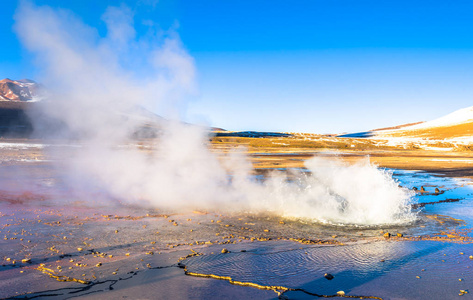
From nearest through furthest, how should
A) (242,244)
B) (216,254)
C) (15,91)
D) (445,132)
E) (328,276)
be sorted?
(328,276), (216,254), (242,244), (445,132), (15,91)

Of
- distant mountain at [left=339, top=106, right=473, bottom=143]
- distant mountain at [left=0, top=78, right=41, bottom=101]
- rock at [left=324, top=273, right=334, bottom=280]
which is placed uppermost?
distant mountain at [left=0, top=78, right=41, bottom=101]

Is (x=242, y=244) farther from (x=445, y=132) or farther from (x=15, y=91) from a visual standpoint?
(x=15, y=91)

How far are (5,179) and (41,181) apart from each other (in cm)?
212

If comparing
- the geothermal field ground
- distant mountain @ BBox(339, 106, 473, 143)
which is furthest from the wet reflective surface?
distant mountain @ BBox(339, 106, 473, 143)

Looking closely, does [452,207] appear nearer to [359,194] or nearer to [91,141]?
[359,194]

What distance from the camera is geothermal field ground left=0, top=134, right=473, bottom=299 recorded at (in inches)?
203

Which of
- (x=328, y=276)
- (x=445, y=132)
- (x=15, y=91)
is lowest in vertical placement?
(x=328, y=276)

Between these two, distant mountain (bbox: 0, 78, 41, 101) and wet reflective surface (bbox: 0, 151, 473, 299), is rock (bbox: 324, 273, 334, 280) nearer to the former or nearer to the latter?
wet reflective surface (bbox: 0, 151, 473, 299)

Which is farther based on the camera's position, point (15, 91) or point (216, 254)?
point (15, 91)

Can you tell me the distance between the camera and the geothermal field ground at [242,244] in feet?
17.0

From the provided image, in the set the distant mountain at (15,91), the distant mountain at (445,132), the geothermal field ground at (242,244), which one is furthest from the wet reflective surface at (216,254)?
the distant mountain at (15,91)

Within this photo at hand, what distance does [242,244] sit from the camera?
7348mm

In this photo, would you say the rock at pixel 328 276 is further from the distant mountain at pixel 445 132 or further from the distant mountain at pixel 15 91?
the distant mountain at pixel 15 91

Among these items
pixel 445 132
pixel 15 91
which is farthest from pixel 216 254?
pixel 15 91
